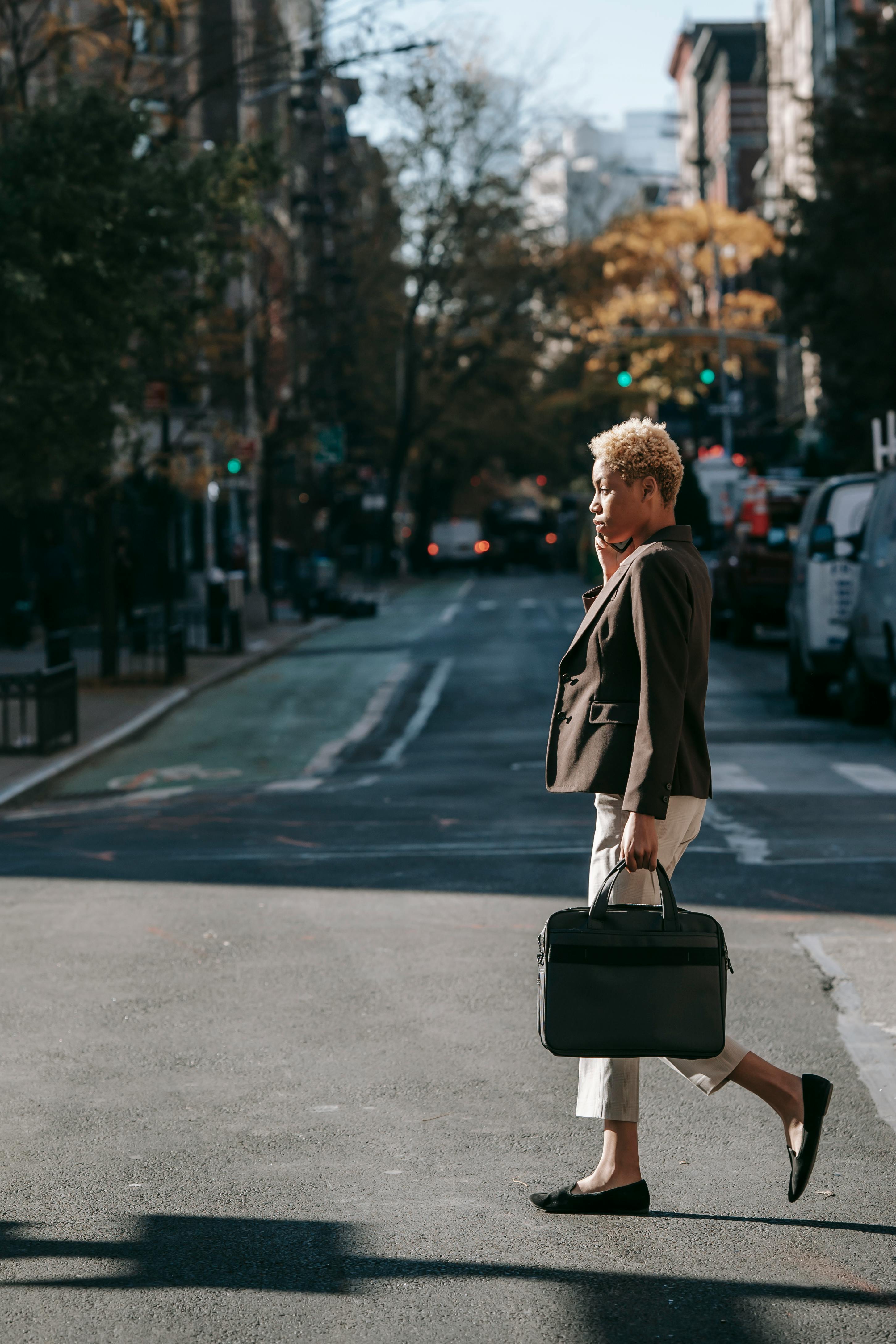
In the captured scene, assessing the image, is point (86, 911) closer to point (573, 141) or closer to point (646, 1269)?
point (646, 1269)

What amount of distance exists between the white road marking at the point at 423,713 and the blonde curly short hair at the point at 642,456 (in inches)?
457

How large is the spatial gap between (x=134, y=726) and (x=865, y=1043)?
13.9m

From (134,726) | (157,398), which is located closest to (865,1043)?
(134,726)

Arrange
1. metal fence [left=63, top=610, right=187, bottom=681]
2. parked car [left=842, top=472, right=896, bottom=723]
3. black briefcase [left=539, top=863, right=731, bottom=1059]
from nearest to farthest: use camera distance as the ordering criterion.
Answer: black briefcase [left=539, top=863, right=731, bottom=1059] < parked car [left=842, top=472, right=896, bottom=723] < metal fence [left=63, top=610, right=187, bottom=681]

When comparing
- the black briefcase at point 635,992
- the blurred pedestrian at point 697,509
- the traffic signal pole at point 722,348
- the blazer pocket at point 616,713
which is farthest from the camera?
the traffic signal pole at point 722,348

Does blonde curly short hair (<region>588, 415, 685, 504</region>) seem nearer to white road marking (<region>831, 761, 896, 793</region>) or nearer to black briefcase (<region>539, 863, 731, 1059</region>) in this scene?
black briefcase (<region>539, 863, 731, 1059</region>)

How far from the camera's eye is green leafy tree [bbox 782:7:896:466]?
30.8m

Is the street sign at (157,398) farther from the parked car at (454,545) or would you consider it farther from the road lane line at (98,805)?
the parked car at (454,545)

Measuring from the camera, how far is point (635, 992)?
429cm

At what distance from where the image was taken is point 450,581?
68625 millimetres

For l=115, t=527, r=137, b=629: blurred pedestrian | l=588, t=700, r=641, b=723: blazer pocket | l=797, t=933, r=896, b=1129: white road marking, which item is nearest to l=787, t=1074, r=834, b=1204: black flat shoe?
l=797, t=933, r=896, b=1129: white road marking

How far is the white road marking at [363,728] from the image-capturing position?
16.4 m

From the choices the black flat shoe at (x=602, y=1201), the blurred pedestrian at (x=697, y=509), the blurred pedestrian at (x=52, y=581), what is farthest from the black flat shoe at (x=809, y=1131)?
the blurred pedestrian at (x=697, y=509)

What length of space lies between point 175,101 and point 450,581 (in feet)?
148
